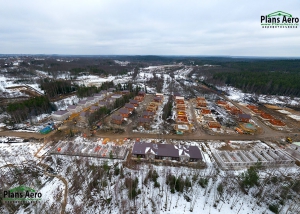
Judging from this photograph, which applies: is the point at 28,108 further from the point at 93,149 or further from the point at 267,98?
the point at 267,98

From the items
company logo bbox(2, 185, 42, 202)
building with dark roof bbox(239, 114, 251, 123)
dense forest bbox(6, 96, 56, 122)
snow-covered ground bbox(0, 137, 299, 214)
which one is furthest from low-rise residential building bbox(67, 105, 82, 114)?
building with dark roof bbox(239, 114, 251, 123)

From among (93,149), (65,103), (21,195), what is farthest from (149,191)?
(65,103)

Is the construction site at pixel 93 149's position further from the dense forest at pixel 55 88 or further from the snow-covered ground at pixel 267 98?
the snow-covered ground at pixel 267 98

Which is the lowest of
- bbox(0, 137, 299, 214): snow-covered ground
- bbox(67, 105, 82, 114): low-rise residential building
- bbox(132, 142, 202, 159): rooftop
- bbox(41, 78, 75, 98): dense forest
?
bbox(0, 137, 299, 214): snow-covered ground

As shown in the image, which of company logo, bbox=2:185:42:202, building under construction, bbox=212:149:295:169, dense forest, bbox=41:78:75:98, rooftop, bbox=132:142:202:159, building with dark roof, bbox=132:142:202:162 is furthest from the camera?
dense forest, bbox=41:78:75:98

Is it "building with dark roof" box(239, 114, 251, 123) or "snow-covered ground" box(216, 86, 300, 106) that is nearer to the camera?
"building with dark roof" box(239, 114, 251, 123)

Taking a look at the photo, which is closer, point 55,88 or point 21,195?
point 21,195

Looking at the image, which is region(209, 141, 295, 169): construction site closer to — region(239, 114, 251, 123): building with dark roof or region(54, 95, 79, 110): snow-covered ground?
region(239, 114, 251, 123): building with dark roof
